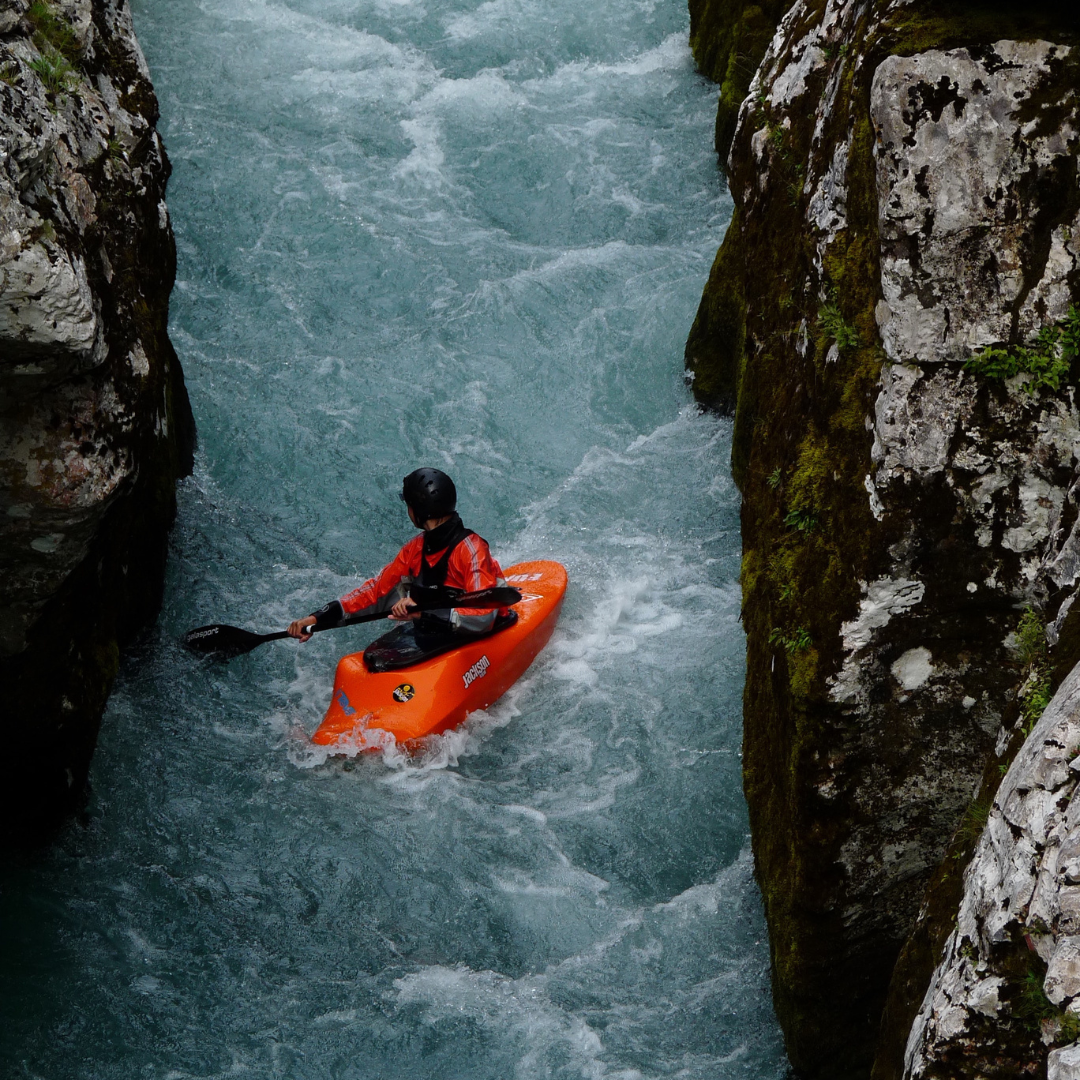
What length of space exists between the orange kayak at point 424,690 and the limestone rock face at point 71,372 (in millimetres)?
1328

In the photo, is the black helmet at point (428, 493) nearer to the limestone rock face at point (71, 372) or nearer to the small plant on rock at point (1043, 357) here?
the limestone rock face at point (71, 372)

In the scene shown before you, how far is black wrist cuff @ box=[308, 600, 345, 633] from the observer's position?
6801 mm

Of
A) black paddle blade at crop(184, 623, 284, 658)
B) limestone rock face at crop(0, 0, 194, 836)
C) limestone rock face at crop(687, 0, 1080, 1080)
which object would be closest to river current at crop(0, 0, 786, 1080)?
black paddle blade at crop(184, 623, 284, 658)

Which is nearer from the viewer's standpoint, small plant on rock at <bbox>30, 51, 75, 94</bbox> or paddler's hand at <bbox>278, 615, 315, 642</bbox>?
small plant on rock at <bbox>30, 51, 75, 94</bbox>

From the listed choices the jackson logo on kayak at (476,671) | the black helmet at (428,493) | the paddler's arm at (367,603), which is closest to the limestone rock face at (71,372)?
the paddler's arm at (367,603)

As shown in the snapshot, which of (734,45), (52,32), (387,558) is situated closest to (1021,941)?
(52,32)

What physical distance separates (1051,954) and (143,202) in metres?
6.02

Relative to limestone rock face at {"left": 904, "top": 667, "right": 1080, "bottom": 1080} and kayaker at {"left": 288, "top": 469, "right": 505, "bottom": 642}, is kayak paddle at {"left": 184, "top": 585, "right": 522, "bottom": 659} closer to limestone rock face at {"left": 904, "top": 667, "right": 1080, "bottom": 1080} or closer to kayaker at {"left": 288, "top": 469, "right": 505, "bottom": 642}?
kayaker at {"left": 288, "top": 469, "right": 505, "bottom": 642}

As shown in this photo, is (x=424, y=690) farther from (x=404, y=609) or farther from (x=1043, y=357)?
(x=1043, y=357)

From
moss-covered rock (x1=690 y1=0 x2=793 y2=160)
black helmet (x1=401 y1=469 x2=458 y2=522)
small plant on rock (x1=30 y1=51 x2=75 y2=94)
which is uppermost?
moss-covered rock (x1=690 y1=0 x2=793 y2=160)

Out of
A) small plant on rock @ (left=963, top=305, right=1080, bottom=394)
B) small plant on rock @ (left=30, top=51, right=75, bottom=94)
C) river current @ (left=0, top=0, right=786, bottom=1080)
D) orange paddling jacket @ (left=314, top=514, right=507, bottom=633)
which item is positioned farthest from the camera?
orange paddling jacket @ (left=314, top=514, right=507, bottom=633)

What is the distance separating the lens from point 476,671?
6945mm

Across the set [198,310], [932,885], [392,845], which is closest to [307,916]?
[392,845]

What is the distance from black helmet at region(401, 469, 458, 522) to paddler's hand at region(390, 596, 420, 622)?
47 centimetres
